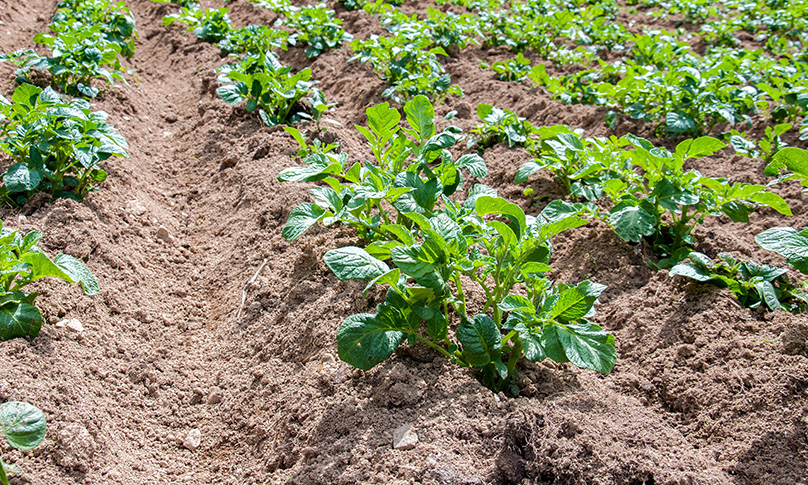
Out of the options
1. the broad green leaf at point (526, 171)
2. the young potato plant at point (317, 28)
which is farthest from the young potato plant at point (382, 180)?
the young potato plant at point (317, 28)

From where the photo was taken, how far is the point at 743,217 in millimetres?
2600

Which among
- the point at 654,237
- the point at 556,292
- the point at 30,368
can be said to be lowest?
the point at 654,237

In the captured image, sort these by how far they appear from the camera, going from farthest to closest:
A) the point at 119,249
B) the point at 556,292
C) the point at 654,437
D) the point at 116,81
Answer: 1. the point at 116,81
2. the point at 119,249
3. the point at 556,292
4. the point at 654,437

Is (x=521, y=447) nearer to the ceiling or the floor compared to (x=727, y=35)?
nearer to the ceiling

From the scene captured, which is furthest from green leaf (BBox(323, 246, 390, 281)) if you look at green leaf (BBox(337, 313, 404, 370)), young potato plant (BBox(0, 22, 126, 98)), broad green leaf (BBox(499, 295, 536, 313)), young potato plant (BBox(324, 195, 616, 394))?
young potato plant (BBox(0, 22, 126, 98))

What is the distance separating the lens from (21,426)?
1.55m

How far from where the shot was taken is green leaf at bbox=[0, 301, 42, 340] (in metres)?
2.00

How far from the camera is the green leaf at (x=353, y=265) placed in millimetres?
1944

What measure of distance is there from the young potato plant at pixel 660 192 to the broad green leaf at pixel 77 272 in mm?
2293

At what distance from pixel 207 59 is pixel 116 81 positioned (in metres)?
0.90

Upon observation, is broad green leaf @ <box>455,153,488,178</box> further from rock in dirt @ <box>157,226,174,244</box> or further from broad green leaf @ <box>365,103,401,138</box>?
rock in dirt @ <box>157,226,174,244</box>

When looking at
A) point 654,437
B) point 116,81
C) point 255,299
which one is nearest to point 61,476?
point 255,299

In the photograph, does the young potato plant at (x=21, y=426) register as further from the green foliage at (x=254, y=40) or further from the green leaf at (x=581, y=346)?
the green foliage at (x=254, y=40)

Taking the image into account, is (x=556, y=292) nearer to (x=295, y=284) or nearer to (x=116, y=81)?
(x=295, y=284)
